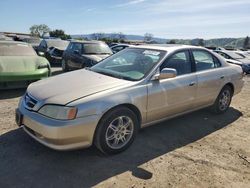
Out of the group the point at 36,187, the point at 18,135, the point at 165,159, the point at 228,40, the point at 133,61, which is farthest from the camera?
the point at 228,40

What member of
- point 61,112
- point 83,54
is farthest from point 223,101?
point 83,54

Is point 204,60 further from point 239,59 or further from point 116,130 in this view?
point 239,59

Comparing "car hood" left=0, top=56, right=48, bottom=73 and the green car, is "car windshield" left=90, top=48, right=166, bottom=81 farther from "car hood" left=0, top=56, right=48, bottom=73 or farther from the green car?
"car hood" left=0, top=56, right=48, bottom=73

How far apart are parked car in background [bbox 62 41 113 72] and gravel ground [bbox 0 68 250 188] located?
4795 millimetres

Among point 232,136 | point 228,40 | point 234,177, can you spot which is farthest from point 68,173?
point 228,40

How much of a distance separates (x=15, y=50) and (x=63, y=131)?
17.9 feet

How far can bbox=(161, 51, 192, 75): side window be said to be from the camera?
175 inches

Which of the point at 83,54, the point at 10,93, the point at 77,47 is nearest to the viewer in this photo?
the point at 10,93

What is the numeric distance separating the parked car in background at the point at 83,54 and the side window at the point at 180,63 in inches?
189

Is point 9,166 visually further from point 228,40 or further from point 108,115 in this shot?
point 228,40

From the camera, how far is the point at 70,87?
3.74 meters

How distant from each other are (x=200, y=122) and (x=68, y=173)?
3098 millimetres

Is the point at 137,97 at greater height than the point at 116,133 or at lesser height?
greater

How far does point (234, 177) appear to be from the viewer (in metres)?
3.39
